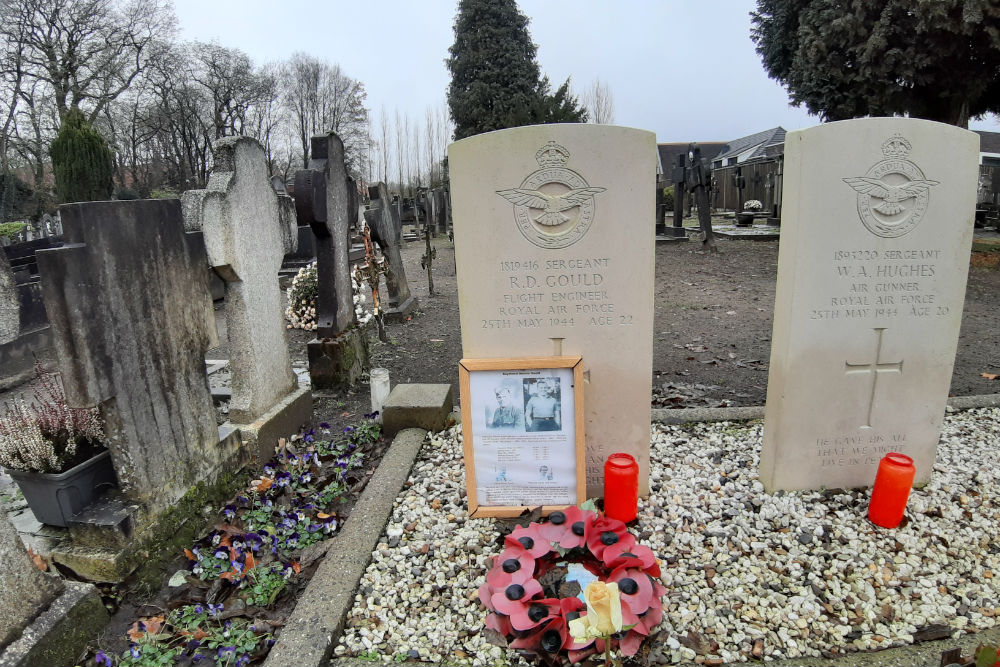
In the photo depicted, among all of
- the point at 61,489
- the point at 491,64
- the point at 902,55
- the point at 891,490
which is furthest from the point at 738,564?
the point at 491,64

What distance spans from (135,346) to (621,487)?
244cm

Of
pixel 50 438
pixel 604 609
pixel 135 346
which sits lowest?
pixel 604 609

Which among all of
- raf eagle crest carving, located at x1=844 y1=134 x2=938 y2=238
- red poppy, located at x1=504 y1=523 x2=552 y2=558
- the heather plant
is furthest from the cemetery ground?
raf eagle crest carving, located at x1=844 y1=134 x2=938 y2=238

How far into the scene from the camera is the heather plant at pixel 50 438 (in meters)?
2.51

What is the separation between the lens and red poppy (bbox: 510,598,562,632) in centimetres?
205

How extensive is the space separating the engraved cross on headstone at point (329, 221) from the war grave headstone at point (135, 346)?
2.01 meters

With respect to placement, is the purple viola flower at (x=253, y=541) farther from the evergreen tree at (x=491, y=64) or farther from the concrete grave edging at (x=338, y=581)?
the evergreen tree at (x=491, y=64)

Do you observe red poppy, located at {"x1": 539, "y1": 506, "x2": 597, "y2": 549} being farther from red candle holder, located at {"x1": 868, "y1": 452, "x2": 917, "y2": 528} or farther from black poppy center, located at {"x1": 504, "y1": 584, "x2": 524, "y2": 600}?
red candle holder, located at {"x1": 868, "y1": 452, "x2": 917, "y2": 528}

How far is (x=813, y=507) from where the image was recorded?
292 centimetres

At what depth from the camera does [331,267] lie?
17.6ft

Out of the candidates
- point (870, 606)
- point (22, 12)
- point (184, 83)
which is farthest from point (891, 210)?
point (184, 83)

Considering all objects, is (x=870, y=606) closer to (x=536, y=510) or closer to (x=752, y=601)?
(x=752, y=601)

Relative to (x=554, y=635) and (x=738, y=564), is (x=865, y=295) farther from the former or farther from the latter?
(x=554, y=635)

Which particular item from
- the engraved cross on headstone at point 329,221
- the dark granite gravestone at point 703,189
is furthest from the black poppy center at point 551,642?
the dark granite gravestone at point 703,189
